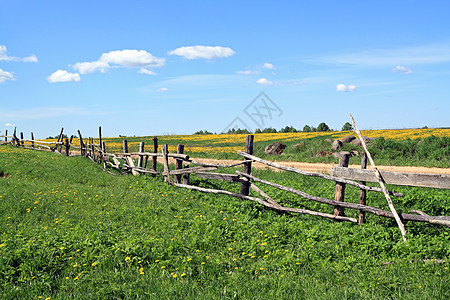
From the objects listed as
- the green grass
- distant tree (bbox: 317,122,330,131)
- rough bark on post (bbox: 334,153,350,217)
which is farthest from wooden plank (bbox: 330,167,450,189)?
distant tree (bbox: 317,122,330,131)

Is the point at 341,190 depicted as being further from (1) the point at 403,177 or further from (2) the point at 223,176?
(2) the point at 223,176

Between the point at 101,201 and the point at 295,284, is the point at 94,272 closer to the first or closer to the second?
the point at 295,284

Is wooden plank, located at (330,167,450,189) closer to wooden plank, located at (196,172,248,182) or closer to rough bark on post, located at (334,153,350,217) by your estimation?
rough bark on post, located at (334,153,350,217)

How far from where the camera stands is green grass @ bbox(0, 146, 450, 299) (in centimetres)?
454

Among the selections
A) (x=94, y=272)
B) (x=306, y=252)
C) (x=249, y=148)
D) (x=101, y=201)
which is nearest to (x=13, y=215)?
(x=101, y=201)

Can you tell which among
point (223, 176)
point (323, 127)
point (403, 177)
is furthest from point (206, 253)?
point (323, 127)

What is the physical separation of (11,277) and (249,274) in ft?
11.9

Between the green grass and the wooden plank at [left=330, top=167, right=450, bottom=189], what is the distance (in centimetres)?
105

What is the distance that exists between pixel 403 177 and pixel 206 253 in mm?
4578

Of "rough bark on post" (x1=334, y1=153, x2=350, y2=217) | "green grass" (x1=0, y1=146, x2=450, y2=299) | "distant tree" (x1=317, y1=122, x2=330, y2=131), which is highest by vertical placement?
"distant tree" (x1=317, y1=122, x2=330, y2=131)

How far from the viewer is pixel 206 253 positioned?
580 cm

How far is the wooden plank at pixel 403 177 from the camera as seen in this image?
22.0ft

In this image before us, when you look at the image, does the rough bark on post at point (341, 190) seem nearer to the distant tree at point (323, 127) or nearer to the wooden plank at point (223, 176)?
the wooden plank at point (223, 176)

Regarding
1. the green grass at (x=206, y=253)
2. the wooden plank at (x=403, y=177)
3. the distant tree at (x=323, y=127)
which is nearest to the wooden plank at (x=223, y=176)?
the green grass at (x=206, y=253)
